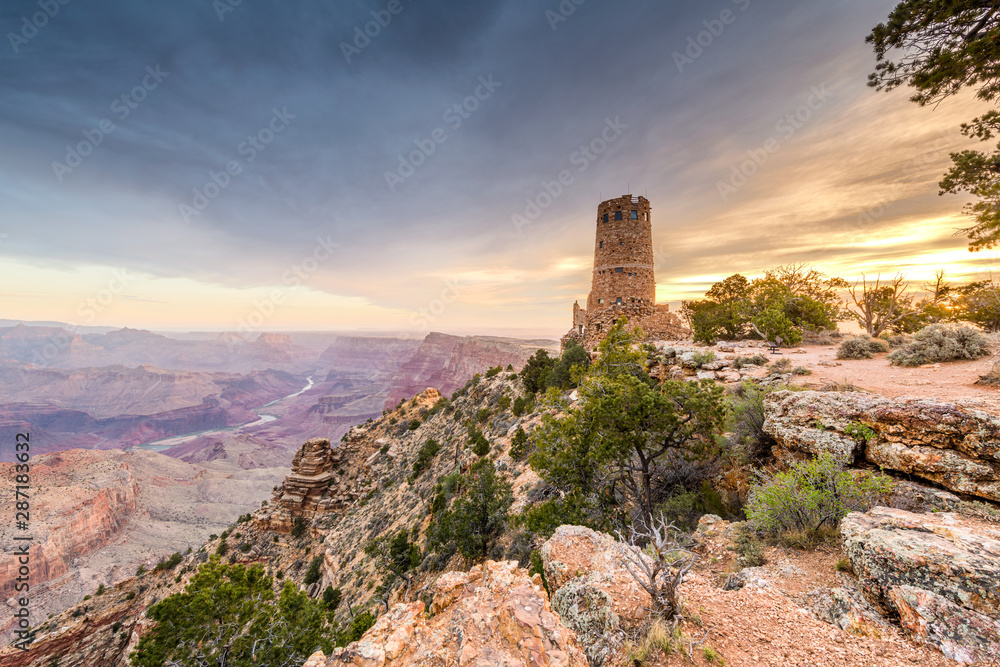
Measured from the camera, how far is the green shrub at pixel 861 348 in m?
13.6

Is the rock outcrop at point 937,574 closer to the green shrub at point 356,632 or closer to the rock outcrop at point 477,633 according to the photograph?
the rock outcrop at point 477,633

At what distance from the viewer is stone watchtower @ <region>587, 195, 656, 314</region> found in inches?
836

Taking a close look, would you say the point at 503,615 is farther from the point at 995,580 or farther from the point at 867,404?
the point at 867,404

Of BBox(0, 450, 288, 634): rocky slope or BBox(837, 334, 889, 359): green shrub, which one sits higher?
BBox(837, 334, 889, 359): green shrub

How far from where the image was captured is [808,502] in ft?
19.9

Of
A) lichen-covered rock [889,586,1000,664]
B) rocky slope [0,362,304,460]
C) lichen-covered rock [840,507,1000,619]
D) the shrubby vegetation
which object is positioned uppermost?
the shrubby vegetation

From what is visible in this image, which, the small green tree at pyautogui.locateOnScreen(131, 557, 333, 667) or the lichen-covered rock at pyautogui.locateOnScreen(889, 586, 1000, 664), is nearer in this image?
the lichen-covered rock at pyautogui.locateOnScreen(889, 586, 1000, 664)

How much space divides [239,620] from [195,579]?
72.7 inches

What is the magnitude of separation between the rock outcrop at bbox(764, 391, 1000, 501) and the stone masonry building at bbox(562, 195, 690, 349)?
13.5m

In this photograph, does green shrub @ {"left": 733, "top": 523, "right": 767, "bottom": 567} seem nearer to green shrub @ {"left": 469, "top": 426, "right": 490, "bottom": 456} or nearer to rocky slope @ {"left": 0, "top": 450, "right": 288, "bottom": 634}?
green shrub @ {"left": 469, "top": 426, "right": 490, "bottom": 456}

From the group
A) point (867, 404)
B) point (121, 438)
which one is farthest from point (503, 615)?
point (121, 438)

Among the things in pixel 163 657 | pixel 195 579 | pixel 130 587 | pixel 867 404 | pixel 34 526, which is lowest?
pixel 34 526

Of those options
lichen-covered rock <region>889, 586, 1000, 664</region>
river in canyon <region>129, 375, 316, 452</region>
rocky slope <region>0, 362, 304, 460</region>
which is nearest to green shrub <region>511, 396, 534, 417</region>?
lichen-covered rock <region>889, 586, 1000, 664</region>

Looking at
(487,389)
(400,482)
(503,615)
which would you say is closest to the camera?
(503,615)
